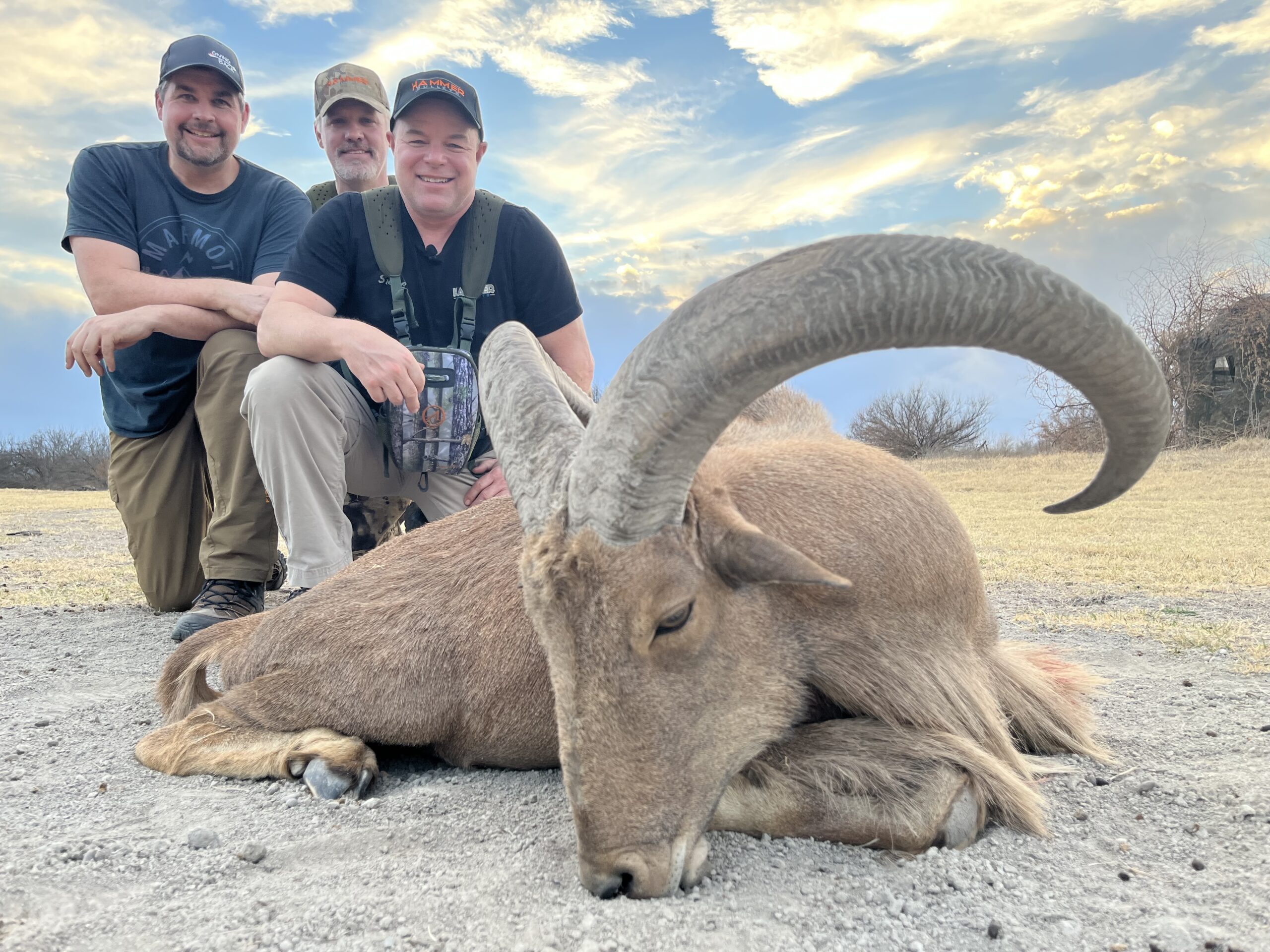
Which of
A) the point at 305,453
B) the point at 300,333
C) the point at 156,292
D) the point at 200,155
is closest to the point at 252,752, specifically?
the point at 305,453

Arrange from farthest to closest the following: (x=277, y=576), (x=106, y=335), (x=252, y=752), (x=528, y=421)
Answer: (x=277, y=576) < (x=106, y=335) < (x=252, y=752) < (x=528, y=421)

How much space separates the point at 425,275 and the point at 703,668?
3.77 m

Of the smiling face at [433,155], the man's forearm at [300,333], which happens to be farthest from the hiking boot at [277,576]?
the smiling face at [433,155]

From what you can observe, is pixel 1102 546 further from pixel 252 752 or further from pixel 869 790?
pixel 252 752

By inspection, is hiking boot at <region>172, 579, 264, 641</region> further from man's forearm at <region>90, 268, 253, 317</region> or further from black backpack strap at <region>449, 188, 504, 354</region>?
black backpack strap at <region>449, 188, 504, 354</region>

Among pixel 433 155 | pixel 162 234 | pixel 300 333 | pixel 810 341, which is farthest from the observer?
pixel 162 234

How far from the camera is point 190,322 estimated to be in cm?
606

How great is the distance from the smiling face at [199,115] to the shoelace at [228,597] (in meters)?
3.04

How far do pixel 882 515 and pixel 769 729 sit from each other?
83cm

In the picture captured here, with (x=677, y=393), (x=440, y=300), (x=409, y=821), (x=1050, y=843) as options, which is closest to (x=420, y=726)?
(x=409, y=821)

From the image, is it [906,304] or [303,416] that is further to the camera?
[303,416]

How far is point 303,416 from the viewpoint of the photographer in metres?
5.27

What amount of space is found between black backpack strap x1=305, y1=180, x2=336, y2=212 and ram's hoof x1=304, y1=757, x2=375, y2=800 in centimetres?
632

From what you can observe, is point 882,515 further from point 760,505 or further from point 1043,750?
point 1043,750
